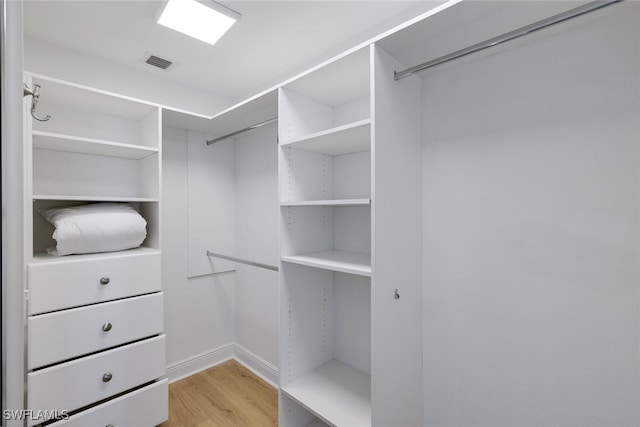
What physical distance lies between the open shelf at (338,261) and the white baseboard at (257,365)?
1.25 m

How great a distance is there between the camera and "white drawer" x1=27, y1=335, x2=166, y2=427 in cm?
149

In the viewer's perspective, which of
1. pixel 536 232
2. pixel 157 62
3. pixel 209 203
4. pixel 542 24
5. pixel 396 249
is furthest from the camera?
pixel 209 203

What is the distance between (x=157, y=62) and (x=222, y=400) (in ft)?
8.14

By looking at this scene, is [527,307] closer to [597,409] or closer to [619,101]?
[597,409]

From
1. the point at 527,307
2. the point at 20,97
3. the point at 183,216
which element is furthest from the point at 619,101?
the point at 183,216

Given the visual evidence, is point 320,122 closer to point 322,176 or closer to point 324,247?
point 322,176

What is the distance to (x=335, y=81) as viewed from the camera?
62.2 inches

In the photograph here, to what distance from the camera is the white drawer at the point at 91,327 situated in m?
1.50

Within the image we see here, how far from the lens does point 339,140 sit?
1552mm

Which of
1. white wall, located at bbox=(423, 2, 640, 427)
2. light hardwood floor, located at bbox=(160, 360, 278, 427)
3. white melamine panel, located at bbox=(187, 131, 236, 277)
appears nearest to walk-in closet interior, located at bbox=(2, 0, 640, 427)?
white wall, located at bbox=(423, 2, 640, 427)

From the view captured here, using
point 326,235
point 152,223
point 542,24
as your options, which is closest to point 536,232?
point 542,24

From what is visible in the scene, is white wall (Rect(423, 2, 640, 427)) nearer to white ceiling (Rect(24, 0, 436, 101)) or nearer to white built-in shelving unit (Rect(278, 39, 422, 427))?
white built-in shelving unit (Rect(278, 39, 422, 427))

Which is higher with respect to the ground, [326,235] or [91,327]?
[326,235]

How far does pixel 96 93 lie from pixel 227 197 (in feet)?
4.07
